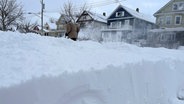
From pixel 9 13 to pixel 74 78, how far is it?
22387mm

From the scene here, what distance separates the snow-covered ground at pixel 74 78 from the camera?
2.75m

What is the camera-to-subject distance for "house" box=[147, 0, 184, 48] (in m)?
31.9

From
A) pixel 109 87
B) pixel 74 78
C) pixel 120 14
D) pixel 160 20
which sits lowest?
pixel 109 87

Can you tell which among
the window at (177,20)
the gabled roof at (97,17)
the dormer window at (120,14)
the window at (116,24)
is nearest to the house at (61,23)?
the gabled roof at (97,17)

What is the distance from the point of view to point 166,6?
38.0 meters

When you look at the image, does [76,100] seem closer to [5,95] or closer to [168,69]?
[5,95]

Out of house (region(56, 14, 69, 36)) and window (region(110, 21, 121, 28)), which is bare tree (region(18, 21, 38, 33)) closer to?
house (region(56, 14, 69, 36))

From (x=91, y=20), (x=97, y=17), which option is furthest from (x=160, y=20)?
(x=97, y=17)

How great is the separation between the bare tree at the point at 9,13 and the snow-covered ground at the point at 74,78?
747 inches

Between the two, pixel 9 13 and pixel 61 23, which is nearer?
pixel 9 13

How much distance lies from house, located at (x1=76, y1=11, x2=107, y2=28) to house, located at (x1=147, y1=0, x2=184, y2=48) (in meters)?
10.5

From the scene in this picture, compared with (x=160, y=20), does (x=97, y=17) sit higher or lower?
higher

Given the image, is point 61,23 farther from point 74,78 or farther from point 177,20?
point 74,78

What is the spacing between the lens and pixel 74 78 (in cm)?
328
